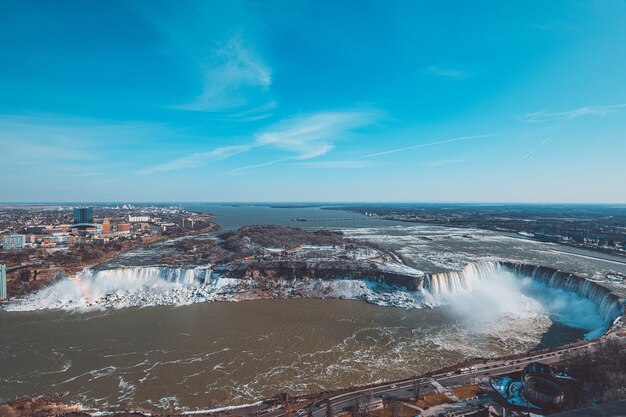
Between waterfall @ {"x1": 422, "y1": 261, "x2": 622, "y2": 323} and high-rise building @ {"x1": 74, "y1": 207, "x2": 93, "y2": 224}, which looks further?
high-rise building @ {"x1": 74, "y1": 207, "x2": 93, "y2": 224}

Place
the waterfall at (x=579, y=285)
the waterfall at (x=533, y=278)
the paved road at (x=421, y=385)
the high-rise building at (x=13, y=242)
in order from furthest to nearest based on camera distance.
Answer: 1. the high-rise building at (x=13, y=242)
2. the waterfall at (x=533, y=278)
3. the waterfall at (x=579, y=285)
4. the paved road at (x=421, y=385)

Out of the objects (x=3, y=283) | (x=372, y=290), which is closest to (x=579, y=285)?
(x=372, y=290)

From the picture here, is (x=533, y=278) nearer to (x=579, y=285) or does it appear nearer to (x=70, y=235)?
(x=579, y=285)

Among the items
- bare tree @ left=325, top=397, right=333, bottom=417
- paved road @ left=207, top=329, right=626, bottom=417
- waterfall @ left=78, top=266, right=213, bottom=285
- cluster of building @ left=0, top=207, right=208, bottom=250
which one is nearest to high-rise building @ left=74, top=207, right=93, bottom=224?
cluster of building @ left=0, top=207, right=208, bottom=250

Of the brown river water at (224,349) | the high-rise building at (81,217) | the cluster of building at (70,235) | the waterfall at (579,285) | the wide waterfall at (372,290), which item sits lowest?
the brown river water at (224,349)

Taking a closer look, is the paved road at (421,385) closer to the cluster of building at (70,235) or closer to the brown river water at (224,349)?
the brown river water at (224,349)

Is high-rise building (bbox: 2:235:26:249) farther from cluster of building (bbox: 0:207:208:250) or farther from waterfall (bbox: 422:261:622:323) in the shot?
waterfall (bbox: 422:261:622:323)

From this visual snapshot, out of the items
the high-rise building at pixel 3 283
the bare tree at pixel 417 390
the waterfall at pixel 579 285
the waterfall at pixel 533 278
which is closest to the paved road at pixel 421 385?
the bare tree at pixel 417 390

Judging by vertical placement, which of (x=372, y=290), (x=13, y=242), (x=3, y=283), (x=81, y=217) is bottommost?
(x=372, y=290)

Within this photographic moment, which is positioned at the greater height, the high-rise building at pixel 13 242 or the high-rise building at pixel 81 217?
the high-rise building at pixel 81 217

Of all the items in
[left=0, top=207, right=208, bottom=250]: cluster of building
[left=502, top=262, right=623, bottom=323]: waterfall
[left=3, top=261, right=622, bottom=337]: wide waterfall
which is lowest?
[left=3, top=261, right=622, bottom=337]: wide waterfall
